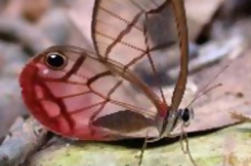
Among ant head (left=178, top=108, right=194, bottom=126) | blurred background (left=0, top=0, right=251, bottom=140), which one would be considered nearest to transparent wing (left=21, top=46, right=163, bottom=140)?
ant head (left=178, top=108, right=194, bottom=126)

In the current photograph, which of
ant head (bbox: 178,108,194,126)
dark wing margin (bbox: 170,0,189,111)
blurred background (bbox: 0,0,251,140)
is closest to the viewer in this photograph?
dark wing margin (bbox: 170,0,189,111)

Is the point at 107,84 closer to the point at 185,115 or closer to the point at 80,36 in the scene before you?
the point at 185,115

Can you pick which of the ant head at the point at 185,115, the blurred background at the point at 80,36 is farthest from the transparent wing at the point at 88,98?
the blurred background at the point at 80,36

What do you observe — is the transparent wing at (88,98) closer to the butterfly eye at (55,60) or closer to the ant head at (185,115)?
the butterfly eye at (55,60)

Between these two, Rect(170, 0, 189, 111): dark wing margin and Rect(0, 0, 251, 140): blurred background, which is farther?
Rect(0, 0, 251, 140): blurred background

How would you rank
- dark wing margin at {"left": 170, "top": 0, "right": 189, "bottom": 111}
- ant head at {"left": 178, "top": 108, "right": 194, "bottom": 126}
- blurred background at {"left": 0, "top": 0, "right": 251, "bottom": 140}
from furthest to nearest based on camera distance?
blurred background at {"left": 0, "top": 0, "right": 251, "bottom": 140} → ant head at {"left": 178, "top": 108, "right": 194, "bottom": 126} → dark wing margin at {"left": 170, "top": 0, "right": 189, "bottom": 111}

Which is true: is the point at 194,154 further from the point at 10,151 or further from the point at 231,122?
the point at 10,151

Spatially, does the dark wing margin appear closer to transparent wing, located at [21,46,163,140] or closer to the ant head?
the ant head

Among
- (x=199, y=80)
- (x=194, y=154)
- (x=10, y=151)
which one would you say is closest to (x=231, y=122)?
(x=194, y=154)
